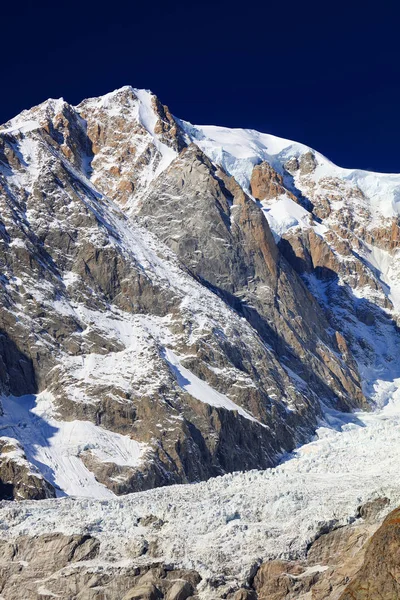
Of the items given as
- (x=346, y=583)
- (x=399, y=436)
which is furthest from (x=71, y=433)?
(x=346, y=583)

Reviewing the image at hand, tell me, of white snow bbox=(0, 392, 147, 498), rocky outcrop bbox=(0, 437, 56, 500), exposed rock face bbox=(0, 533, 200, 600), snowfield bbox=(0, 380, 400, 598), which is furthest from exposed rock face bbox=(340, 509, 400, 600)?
white snow bbox=(0, 392, 147, 498)

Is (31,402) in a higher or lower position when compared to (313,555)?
higher

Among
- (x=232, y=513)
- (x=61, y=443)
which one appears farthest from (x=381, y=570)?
(x=61, y=443)

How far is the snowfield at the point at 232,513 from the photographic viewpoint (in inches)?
3767

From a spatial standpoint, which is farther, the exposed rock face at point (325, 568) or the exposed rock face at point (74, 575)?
the exposed rock face at point (74, 575)

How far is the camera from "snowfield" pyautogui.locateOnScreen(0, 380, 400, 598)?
9569 cm

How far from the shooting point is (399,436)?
127m

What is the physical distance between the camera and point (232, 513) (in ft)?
336

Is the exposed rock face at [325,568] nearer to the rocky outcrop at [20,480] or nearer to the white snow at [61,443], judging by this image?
the rocky outcrop at [20,480]

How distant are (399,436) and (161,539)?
37.3m

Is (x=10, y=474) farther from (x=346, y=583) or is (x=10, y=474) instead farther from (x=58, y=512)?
(x=346, y=583)

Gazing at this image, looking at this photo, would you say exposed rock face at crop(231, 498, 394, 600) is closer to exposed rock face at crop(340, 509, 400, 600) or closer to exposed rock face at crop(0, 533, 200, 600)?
exposed rock face at crop(340, 509, 400, 600)

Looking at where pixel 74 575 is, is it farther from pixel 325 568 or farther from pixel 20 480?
pixel 20 480

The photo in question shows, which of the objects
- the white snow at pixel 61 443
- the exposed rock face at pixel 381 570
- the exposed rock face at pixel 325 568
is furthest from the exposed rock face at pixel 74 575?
the white snow at pixel 61 443
